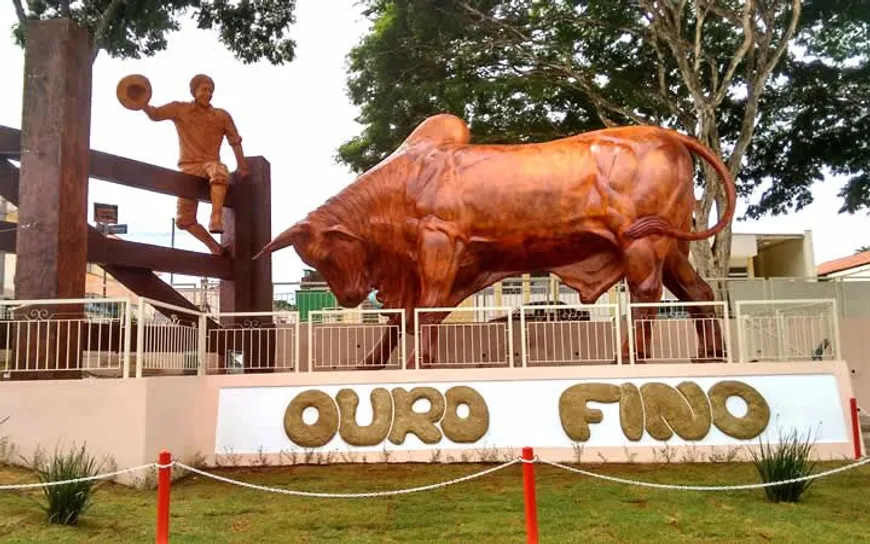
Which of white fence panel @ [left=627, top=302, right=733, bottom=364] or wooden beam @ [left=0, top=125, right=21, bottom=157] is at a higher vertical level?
wooden beam @ [left=0, top=125, right=21, bottom=157]

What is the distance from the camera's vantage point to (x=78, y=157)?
919 centimetres

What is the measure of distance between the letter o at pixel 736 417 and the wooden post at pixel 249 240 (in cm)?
722

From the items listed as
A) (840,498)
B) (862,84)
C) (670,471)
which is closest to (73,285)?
(670,471)

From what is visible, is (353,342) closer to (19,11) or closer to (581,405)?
(581,405)

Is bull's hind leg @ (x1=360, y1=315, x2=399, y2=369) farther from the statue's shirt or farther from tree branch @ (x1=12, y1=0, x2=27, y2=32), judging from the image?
tree branch @ (x1=12, y1=0, x2=27, y2=32)

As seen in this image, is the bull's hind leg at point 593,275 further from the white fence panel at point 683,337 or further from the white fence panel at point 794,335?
the white fence panel at point 794,335

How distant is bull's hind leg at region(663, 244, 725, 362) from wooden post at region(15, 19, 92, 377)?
7.59m

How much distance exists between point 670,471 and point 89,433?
6112mm

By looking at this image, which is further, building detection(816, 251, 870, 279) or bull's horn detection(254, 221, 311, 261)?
building detection(816, 251, 870, 279)

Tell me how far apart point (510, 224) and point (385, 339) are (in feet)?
7.42

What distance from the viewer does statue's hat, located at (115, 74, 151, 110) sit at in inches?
445

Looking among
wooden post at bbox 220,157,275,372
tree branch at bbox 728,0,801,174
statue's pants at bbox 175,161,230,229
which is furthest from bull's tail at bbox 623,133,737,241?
statue's pants at bbox 175,161,230,229

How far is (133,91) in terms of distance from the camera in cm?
1138

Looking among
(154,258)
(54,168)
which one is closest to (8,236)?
(54,168)
